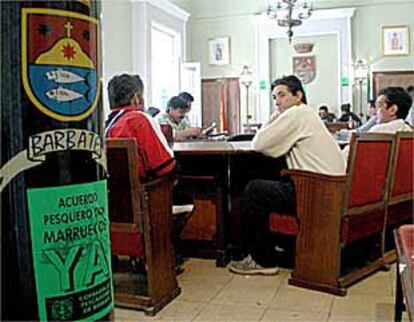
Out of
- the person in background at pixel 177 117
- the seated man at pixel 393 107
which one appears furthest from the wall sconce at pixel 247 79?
the seated man at pixel 393 107

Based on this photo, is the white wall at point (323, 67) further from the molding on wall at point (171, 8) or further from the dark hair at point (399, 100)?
the dark hair at point (399, 100)

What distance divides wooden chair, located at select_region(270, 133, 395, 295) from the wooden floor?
112mm

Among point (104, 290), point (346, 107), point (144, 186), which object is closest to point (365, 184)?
point (144, 186)

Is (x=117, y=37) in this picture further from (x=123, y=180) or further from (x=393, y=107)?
(x=123, y=180)

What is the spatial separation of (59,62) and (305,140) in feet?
8.75

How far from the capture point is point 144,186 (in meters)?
2.69

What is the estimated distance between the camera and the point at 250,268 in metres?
3.46

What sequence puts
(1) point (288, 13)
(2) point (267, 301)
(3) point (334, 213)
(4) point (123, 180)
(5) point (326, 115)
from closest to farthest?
(4) point (123, 180) → (2) point (267, 301) → (3) point (334, 213) → (1) point (288, 13) → (5) point (326, 115)

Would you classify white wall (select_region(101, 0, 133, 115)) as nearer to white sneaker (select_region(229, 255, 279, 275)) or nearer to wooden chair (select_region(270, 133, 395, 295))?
white sneaker (select_region(229, 255, 279, 275))

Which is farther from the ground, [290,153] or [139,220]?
[290,153]

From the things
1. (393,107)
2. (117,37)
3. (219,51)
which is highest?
(219,51)

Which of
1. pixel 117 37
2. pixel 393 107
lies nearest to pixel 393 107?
pixel 393 107

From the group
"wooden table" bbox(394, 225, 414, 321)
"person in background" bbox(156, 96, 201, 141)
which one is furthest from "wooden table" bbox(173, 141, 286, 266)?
"person in background" bbox(156, 96, 201, 141)

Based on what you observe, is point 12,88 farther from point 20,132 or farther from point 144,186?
point 144,186
